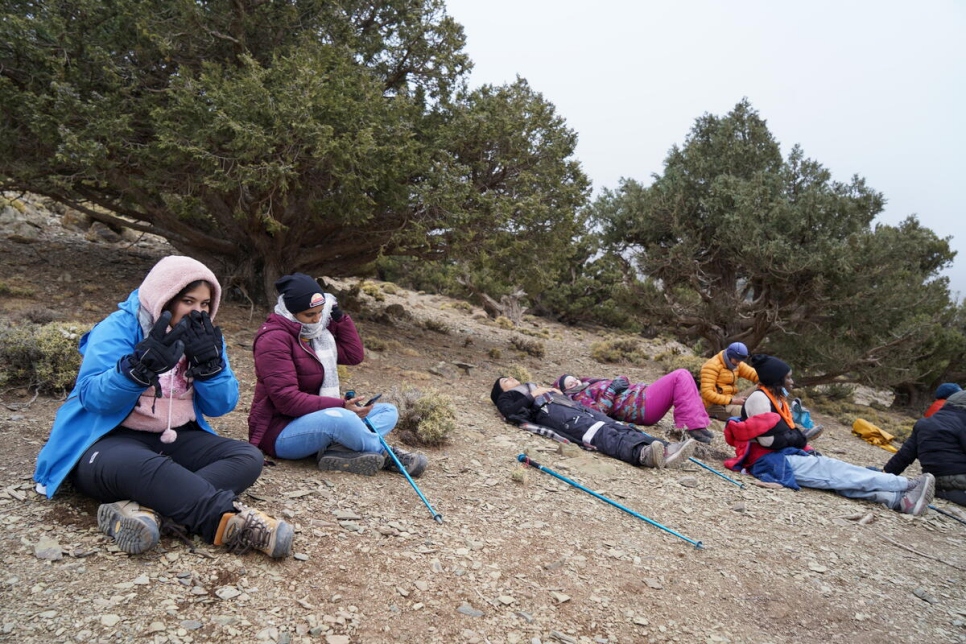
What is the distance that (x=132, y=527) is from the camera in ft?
8.67

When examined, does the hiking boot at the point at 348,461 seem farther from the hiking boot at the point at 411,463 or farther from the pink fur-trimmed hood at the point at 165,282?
the pink fur-trimmed hood at the point at 165,282

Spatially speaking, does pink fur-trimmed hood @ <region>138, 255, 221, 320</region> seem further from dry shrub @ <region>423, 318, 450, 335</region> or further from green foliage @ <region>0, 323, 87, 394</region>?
dry shrub @ <region>423, 318, 450, 335</region>

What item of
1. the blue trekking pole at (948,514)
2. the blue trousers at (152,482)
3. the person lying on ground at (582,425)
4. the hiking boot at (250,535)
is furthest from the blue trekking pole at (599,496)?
the blue trekking pole at (948,514)

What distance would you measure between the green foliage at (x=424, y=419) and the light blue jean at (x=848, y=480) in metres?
3.59

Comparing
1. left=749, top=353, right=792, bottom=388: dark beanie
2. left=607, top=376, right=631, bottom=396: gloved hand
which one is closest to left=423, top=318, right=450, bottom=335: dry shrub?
left=607, top=376, right=631, bottom=396: gloved hand

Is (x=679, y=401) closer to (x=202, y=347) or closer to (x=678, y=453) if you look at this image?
(x=678, y=453)

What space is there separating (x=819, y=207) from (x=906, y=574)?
432 inches

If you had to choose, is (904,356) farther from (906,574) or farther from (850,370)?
(906,574)

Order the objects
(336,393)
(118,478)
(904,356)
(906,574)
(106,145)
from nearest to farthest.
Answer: (118,478), (906,574), (336,393), (106,145), (904,356)

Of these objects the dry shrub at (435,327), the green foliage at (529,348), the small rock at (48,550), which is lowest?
the small rock at (48,550)

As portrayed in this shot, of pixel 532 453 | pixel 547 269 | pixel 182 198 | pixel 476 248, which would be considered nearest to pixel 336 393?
pixel 532 453

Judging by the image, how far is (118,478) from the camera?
2.75 m

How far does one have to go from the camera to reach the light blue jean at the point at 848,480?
5598mm

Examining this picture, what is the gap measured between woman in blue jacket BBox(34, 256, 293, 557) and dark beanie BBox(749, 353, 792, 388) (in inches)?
196
